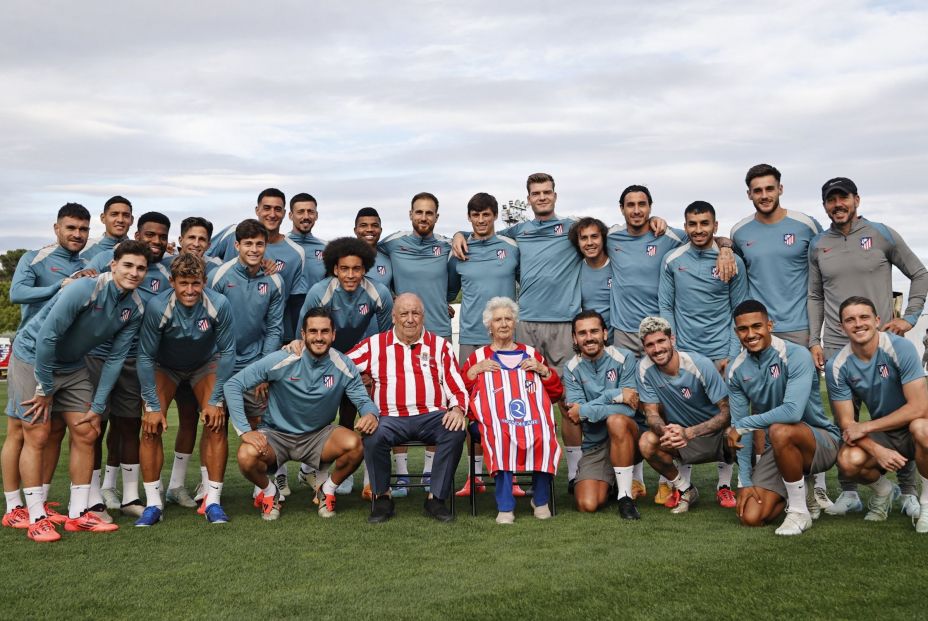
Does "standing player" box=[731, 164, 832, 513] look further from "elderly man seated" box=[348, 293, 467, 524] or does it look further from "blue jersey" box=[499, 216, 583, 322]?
"elderly man seated" box=[348, 293, 467, 524]

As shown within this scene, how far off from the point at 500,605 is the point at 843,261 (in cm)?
358

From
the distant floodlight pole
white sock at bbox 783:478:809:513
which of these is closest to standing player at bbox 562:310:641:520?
white sock at bbox 783:478:809:513

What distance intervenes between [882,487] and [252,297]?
4355mm

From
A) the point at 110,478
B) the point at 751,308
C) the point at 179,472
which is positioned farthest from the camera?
the point at 179,472

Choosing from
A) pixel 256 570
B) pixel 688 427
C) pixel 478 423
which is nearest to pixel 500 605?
pixel 256 570

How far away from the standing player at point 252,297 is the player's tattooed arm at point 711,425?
2.98 m

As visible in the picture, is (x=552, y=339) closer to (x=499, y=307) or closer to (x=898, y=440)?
(x=499, y=307)

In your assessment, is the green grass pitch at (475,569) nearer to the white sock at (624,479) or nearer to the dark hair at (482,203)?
the white sock at (624,479)

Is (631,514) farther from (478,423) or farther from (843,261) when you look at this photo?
(843,261)

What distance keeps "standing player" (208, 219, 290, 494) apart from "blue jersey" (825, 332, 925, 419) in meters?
3.79

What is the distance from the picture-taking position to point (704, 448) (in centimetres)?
569

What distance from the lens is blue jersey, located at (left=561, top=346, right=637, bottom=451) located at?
5.86 meters

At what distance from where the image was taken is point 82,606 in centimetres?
368

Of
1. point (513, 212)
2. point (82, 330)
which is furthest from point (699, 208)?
point (513, 212)
